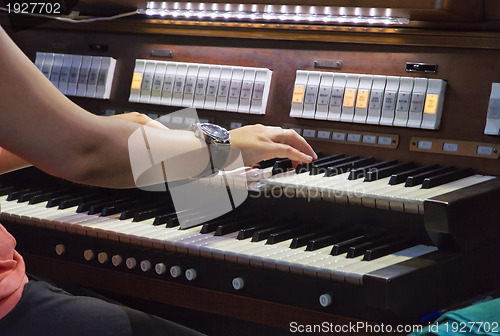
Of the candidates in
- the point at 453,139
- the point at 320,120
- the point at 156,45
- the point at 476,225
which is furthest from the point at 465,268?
the point at 156,45

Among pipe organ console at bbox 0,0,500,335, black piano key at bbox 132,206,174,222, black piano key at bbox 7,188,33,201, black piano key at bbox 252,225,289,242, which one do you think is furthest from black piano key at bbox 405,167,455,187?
black piano key at bbox 7,188,33,201

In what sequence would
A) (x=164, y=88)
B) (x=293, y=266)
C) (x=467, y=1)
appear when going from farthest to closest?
(x=164, y=88)
(x=467, y=1)
(x=293, y=266)

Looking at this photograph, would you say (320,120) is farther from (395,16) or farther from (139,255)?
(139,255)

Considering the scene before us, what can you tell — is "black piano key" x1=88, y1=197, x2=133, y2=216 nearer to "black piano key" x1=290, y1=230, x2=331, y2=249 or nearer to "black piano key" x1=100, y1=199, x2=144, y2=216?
"black piano key" x1=100, y1=199, x2=144, y2=216

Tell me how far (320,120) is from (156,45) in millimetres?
722

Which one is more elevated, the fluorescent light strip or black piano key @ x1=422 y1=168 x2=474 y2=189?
the fluorescent light strip

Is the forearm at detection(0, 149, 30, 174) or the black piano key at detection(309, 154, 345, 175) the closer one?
the forearm at detection(0, 149, 30, 174)

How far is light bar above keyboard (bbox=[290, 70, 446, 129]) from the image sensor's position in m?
2.18

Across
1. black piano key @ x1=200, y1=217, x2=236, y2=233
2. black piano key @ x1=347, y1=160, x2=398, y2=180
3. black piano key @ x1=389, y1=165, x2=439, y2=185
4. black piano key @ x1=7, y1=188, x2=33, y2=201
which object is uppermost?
black piano key @ x1=389, y1=165, x2=439, y2=185

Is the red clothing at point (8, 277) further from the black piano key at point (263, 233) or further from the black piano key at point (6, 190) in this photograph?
the black piano key at point (6, 190)

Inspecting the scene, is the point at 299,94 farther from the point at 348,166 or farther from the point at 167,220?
the point at 167,220

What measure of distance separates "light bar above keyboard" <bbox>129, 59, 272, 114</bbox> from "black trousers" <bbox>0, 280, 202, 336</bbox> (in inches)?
45.7

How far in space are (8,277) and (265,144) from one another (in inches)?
24.8

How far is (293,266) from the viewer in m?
1.83
